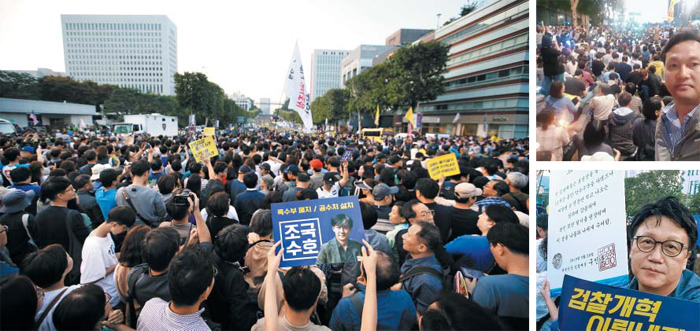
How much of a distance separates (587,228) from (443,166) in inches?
143

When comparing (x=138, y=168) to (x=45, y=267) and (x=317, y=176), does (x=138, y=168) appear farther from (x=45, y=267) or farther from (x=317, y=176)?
(x=317, y=176)

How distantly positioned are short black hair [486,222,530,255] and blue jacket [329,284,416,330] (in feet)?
2.48

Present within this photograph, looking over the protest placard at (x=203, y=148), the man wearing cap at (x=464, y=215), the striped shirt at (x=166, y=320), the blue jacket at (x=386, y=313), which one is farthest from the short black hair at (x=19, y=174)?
the man wearing cap at (x=464, y=215)

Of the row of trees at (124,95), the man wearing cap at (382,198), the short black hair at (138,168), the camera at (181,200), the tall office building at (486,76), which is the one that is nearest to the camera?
the camera at (181,200)

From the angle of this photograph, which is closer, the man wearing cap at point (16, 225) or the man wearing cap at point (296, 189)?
the man wearing cap at point (16, 225)

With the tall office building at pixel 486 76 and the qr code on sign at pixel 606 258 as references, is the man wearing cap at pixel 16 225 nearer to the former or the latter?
the qr code on sign at pixel 606 258

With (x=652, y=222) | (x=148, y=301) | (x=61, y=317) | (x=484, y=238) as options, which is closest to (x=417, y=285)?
(x=484, y=238)

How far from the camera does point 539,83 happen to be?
2.07 m

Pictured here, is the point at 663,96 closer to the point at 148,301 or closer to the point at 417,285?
the point at 417,285

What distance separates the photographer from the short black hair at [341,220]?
2484 millimetres

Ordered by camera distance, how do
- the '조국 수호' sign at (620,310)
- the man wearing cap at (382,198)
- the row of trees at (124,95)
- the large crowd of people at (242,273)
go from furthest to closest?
the row of trees at (124,95) < the man wearing cap at (382,198) < the large crowd of people at (242,273) < the '조국 수호' sign at (620,310)

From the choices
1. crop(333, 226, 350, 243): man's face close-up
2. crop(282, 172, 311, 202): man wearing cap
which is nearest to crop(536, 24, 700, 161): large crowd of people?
crop(333, 226, 350, 243): man's face close-up

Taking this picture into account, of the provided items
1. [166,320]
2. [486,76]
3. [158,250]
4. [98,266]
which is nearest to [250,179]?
[98,266]

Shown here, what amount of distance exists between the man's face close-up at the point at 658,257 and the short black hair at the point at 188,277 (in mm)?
2506
